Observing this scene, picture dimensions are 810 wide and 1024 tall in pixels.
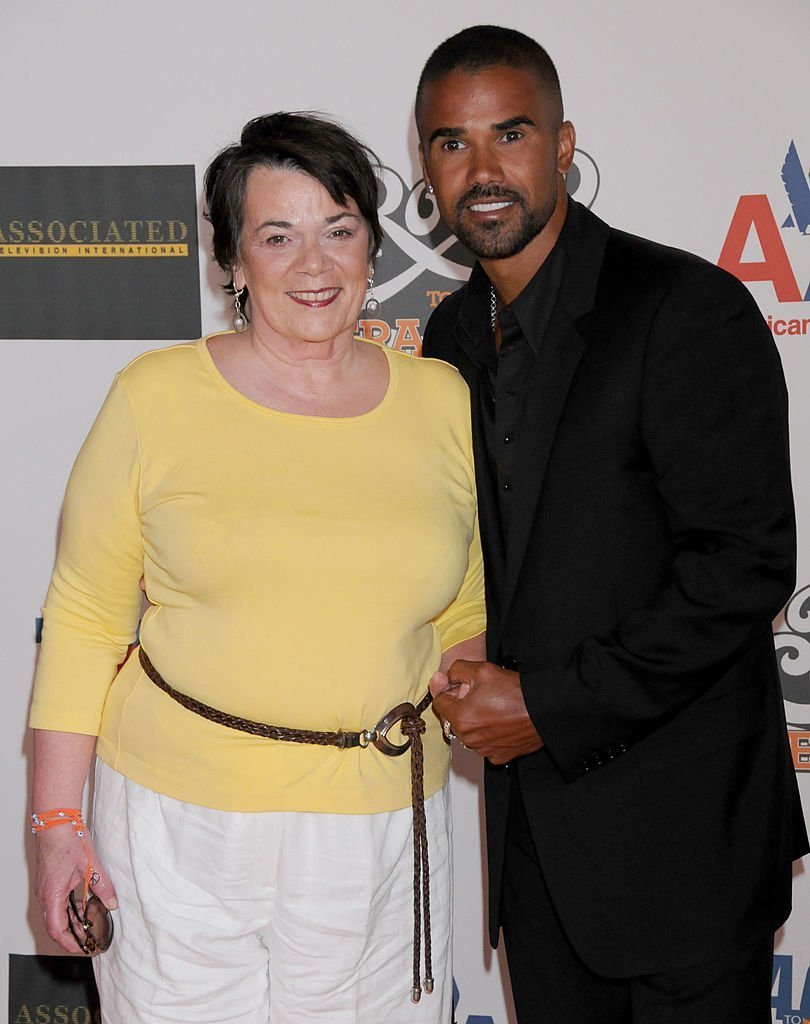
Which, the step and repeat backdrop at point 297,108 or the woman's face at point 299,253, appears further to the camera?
the step and repeat backdrop at point 297,108

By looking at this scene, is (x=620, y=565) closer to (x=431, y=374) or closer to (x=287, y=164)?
(x=431, y=374)

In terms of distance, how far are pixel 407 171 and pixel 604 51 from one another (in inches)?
19.6

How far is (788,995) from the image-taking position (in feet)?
A: 9.20

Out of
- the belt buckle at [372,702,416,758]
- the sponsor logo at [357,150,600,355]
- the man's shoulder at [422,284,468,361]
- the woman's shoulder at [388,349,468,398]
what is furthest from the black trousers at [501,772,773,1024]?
the sponsor logo at [357,150,600,355]

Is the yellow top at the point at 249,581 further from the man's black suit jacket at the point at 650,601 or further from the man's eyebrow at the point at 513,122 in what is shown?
the man's eyebrow at the point at 513,122

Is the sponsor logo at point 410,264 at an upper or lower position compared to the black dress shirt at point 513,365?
upper

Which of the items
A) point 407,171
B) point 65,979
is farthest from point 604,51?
point 65,979

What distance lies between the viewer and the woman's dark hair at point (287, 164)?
174 centimetres

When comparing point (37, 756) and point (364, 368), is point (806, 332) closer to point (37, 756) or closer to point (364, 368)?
point (364, 368)

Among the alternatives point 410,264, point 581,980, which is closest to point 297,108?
point 410,264

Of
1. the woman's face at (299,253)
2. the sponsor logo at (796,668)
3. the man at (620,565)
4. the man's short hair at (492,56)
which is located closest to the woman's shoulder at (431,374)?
the man at (620,565)

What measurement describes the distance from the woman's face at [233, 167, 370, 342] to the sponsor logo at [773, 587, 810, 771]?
4.79 feet

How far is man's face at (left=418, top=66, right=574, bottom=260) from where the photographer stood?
181cm

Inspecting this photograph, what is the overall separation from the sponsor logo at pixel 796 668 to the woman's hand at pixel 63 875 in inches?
65.5
